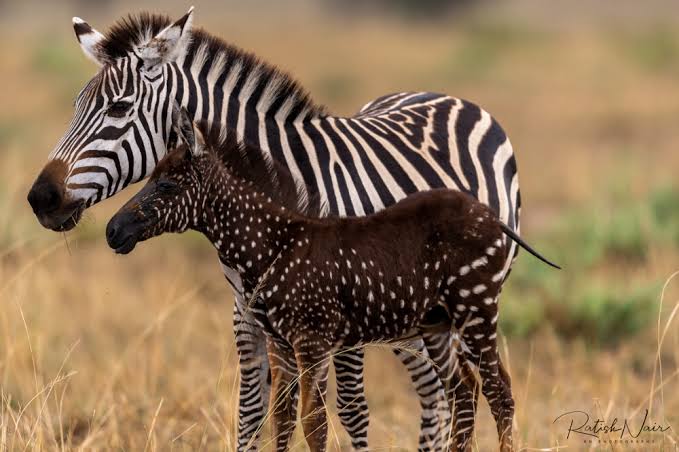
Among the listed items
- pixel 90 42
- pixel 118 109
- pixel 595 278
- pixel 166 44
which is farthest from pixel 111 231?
pixel 595 278

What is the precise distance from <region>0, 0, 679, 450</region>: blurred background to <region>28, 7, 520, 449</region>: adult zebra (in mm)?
300

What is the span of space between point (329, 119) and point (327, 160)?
13.4 inches

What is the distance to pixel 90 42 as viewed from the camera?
5.15 metres

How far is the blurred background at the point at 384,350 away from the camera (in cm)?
638

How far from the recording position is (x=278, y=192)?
15.0ft

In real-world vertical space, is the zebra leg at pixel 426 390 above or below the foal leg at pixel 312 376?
below

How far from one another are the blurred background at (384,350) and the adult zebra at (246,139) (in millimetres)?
300

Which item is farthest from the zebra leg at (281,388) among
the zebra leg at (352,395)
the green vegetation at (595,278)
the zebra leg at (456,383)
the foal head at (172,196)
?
the green vegetation at (595,278)

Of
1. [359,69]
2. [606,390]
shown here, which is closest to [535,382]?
[606,390]

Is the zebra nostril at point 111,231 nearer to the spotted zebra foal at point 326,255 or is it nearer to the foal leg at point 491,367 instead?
the spotted zebra foal at point 326,255

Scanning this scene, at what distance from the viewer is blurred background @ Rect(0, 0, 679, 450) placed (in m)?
6.38

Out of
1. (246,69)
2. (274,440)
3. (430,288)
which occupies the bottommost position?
(274,440)

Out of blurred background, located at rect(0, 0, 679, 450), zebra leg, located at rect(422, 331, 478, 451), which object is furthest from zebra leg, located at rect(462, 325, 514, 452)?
blurred background, located at rect(0, 0, 679, 450)

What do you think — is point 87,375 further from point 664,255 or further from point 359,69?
point 359,69
